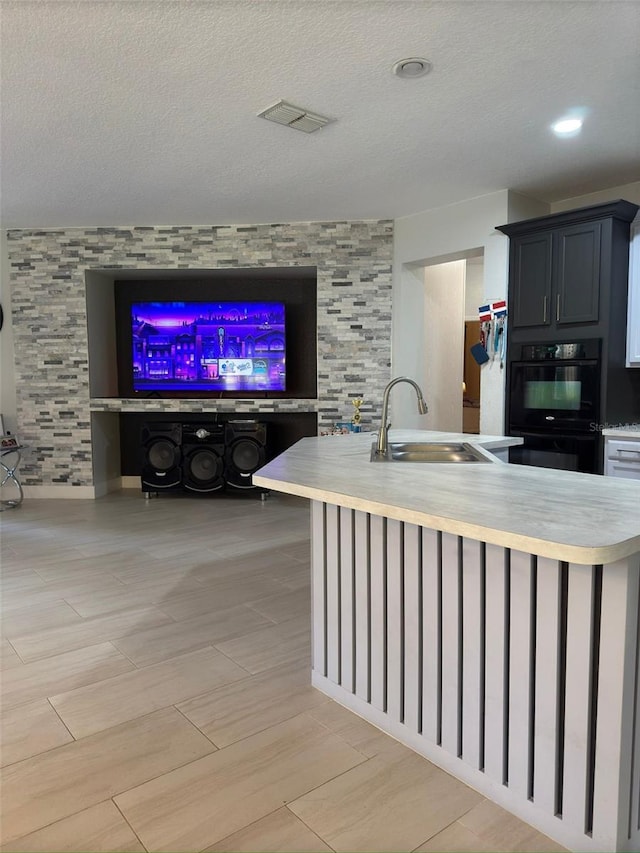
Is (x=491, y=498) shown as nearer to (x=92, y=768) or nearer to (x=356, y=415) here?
(x=92, y=768)

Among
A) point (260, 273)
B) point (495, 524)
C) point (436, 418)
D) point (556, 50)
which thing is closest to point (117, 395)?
point (260, 273)

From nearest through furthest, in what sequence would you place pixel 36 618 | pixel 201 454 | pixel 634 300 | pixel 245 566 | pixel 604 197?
pixel 36 618, pixel 245 566, pixel 634 300, pixel 604 197, pixel 201 454

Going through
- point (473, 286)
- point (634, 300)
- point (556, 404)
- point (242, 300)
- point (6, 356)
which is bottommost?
point (556, 404)

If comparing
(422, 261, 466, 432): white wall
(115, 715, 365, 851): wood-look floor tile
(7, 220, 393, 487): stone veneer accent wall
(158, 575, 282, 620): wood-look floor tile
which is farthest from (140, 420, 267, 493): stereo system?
(115, 715, 365, 851): wood-look floor tile

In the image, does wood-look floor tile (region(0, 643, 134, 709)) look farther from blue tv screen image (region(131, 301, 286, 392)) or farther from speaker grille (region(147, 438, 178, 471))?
blue tv screen image (region(131, 301, 286, 392))

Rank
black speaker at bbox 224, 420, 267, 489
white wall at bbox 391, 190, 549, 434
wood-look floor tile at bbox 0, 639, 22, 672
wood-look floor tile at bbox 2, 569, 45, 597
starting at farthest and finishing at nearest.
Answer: black speaker at bbox 224, 420, 267, 489 → white wall at bbox 391, 190, 549, 434 → wood-look floor tile at bbox 2, 569, 45, 597 → wood-look floor tile at bbox 0, 639, 22, 672

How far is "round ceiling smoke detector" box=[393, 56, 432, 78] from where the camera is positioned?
2.48m

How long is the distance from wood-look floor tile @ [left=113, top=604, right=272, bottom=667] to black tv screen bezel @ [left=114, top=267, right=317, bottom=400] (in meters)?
3.04

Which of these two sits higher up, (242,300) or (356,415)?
(242,300)

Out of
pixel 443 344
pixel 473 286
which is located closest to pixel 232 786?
pixel 443 344

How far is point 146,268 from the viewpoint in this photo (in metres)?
5.36

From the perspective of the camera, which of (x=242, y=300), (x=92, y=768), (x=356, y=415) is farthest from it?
(x=242, y=300)

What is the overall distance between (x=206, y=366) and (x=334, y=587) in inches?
154

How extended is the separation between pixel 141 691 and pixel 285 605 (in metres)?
0.95
